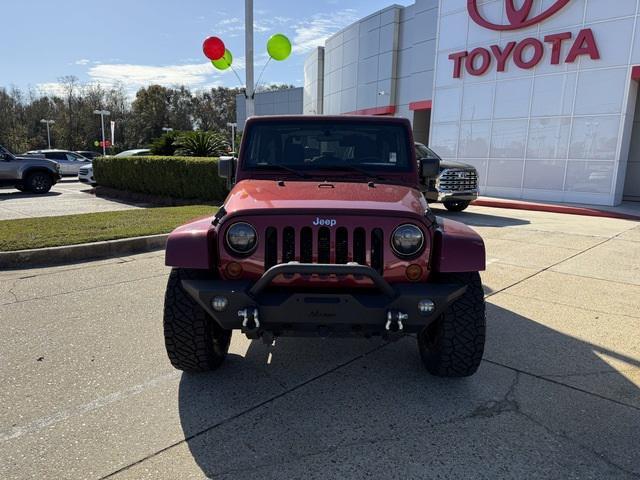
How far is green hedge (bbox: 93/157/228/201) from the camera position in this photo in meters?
12.6

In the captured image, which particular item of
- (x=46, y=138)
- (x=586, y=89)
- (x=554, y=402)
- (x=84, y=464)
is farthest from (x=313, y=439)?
(x=46, y=138)

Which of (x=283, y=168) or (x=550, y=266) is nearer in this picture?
(x=283, y=168)

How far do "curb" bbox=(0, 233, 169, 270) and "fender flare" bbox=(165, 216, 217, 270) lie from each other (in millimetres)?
4325

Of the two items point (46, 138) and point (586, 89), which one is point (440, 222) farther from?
point (46, 138)

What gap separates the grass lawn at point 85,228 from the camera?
6.64 meters

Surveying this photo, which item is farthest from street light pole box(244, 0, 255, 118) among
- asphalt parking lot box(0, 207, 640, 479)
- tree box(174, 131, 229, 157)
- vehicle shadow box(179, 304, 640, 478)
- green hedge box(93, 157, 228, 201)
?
vehicle shadow box(179, 304, 640, 478)

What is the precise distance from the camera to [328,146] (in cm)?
380

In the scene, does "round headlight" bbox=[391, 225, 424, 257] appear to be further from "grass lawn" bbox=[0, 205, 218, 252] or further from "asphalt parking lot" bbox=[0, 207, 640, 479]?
"grass lawn" bbox=[0, 205, 218, 252]

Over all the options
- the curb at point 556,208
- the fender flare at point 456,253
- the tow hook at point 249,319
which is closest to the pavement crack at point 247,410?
the tow hook at point 249,319

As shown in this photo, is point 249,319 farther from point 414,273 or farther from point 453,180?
point 453,180

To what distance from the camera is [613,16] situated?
44.5 ft

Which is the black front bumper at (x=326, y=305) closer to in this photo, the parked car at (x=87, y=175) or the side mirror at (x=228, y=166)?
the side mirror at (x=228, y=166)

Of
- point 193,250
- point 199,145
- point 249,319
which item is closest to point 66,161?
point 199,145

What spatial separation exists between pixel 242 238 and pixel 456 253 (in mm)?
1243
